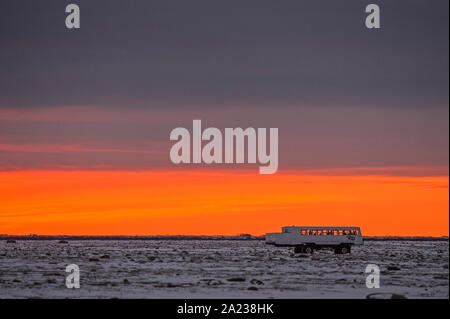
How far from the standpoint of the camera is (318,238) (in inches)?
3898

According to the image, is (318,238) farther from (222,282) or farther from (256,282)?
(222,282)

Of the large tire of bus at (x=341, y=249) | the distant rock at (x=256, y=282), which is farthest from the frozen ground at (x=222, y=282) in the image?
the large tire of bus at (x=341, y=249)

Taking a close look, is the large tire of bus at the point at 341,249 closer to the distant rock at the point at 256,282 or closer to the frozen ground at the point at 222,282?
the frozen ground at the point at 222,282

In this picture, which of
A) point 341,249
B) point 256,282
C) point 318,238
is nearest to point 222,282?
point 256,282

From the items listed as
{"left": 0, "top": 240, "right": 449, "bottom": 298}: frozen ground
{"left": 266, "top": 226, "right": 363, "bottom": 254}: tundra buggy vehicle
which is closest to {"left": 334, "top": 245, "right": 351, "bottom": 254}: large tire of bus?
{"left": 266, "top": 226, "right": 363, "bottom": 254}: tundra buggy vehicle

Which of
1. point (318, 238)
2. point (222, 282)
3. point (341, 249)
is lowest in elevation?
point (222, 282)

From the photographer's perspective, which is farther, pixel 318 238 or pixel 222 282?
pixel 318 238

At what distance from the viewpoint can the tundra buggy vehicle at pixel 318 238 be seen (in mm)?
98625
